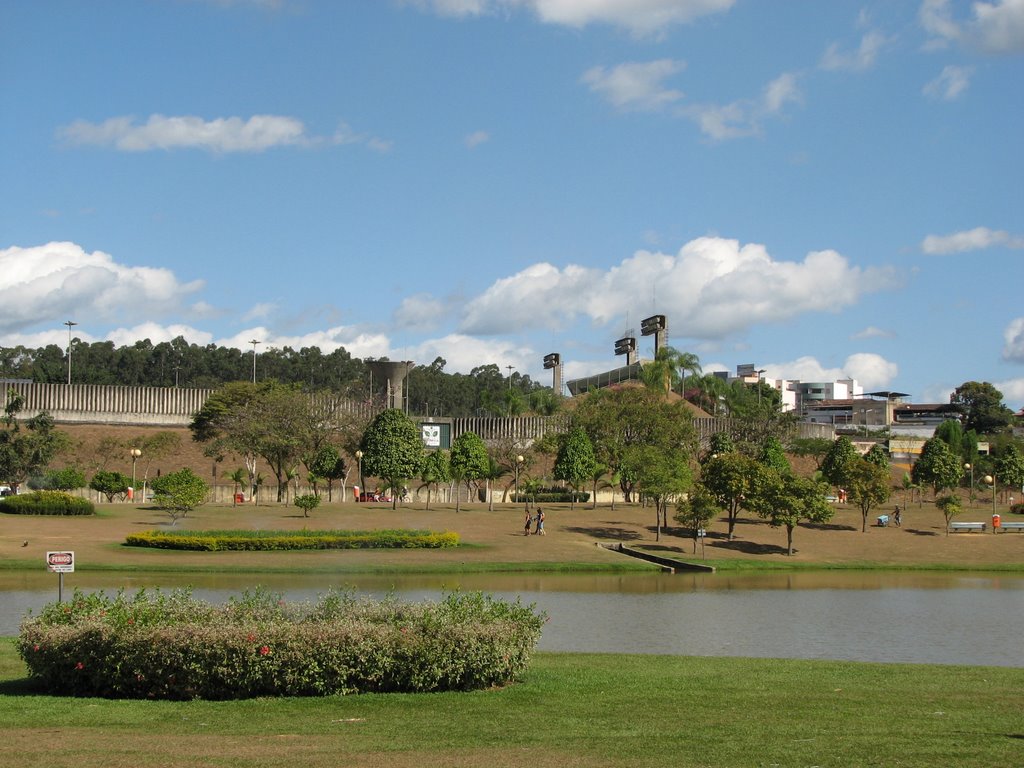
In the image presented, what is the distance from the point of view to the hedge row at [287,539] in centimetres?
4716

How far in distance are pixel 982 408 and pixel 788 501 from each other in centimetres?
10800

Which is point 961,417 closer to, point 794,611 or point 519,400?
point 519,400

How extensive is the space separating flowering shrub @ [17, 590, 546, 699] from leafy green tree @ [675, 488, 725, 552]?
36733mm

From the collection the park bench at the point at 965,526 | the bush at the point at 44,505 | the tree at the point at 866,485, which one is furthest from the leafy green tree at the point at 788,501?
the bush at the point at 44,505

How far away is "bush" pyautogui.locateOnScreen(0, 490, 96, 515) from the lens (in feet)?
184

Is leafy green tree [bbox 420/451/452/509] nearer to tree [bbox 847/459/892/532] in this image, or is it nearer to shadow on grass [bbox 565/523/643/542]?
shadow on grass [bbox 565/523/643/542]

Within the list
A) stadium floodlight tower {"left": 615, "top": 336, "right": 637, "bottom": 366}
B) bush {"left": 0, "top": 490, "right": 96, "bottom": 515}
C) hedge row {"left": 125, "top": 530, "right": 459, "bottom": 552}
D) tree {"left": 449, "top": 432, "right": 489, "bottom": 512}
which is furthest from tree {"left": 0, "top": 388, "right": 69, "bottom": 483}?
stadium floodlight tower {"left": 615, "top": 336, "right": 637, "bottom": 366}

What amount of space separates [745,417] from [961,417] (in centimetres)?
8588

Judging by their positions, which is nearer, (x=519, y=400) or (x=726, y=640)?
(x=726, y=640)

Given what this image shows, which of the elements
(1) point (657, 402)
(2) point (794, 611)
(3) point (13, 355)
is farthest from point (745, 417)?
(3) point (13, 355)

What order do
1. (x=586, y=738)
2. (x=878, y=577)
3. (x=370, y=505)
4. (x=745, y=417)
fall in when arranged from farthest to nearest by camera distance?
(x=745, y=417) → (x=370, y=505) → (x=878, y=577) → (x=586, y=738)

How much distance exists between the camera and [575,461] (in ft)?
232

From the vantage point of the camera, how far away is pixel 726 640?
87.9 ft

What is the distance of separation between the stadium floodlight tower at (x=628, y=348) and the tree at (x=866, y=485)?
76.7 m
